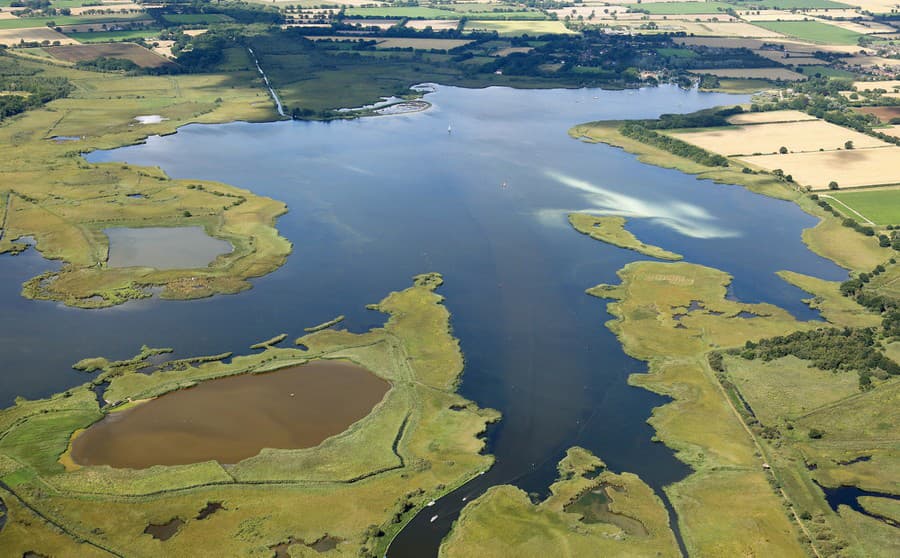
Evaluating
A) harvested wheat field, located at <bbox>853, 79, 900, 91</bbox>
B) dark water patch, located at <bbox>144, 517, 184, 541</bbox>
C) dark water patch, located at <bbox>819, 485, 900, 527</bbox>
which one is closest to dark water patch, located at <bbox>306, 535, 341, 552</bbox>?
dark water patch, located at <bbox>144, 517, 184, 541</bbox>

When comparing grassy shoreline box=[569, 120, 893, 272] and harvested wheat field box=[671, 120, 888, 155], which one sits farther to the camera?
harvested wheat field box=[671, 120, 888, 155]

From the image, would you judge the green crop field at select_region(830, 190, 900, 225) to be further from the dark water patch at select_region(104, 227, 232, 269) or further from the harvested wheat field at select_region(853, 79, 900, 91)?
the dark water patch at select_region(104, 227, 232, 269)

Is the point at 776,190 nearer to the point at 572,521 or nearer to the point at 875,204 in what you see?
the point at 875,204

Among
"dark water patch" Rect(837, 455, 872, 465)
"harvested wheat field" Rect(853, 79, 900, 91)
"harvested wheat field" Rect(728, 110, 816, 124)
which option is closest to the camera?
"dark water patch" Rect(837, 455, 872, 465)

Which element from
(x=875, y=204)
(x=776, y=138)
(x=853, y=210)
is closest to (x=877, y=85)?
(x=776, y=138)

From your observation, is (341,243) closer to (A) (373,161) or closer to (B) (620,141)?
(A) (373,161)

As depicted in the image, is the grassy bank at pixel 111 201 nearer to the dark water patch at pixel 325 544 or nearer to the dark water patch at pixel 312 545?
the dark water patch at pixel 312 545

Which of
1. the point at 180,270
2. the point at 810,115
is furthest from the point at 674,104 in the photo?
the point at 180,270
